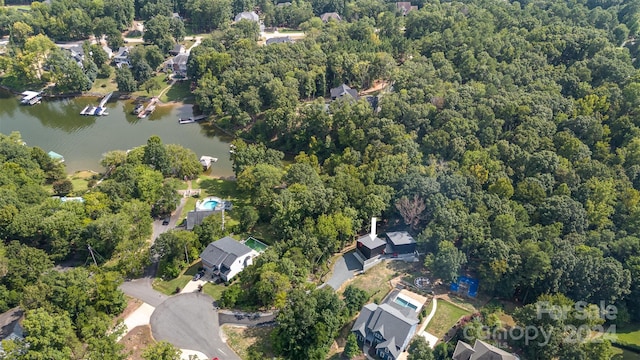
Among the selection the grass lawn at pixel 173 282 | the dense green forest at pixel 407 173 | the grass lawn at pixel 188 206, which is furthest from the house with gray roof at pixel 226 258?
the grass lawn at pixel 188 206

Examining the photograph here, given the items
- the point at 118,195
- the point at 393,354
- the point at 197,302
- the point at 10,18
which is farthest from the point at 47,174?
the point at 10,18

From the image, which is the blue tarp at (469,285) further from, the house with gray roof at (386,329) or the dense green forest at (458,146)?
the house with gray roof at (386,329)

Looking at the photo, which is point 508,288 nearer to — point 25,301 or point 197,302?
point 197,302

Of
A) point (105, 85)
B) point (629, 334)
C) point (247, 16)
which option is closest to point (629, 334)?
point (629, 334)

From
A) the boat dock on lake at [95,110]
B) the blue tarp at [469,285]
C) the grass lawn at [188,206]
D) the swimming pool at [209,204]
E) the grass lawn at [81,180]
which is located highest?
the boat dock on lake at [95,110]

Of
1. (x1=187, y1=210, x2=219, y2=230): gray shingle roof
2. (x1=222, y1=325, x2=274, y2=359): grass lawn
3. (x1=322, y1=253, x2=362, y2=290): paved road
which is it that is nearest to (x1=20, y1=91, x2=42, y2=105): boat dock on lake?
(x1=187, y1=210, x2=219, y2=230): gray shingle roof

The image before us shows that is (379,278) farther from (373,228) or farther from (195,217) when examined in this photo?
(195,217)

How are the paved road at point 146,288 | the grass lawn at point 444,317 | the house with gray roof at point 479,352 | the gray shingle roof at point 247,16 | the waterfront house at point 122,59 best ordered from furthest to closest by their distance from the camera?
the gray shingle roof at point 247,16
the waterfront house at point 122,59
the paved road at point 146,288
the grass lawn at point 444,317
the house with gray roof at point 479,352
